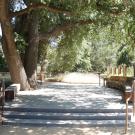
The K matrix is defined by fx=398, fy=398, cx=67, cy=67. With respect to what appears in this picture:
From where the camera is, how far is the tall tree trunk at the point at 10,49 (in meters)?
18.9

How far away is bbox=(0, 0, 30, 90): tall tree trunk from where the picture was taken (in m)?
18.9

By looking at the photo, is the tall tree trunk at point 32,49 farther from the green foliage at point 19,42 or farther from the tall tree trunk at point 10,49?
the tall tree trunk at point 10,49

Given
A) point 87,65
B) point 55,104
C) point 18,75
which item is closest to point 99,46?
point 87,65

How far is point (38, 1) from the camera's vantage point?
738 inches

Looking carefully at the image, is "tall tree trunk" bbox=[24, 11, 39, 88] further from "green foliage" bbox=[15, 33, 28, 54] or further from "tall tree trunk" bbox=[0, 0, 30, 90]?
"tall tree trunk" bbox=[0, 0, 30, 90]

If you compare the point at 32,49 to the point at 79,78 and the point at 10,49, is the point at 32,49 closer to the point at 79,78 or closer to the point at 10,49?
the point at 10,49

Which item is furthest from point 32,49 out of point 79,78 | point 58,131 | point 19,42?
point 79,78

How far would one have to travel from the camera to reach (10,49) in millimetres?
19734

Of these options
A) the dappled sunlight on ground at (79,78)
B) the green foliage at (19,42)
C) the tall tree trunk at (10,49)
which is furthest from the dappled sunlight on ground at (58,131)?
the dappled sunlight on ground at (79,78)

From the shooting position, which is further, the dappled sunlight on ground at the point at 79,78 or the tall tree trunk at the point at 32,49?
the dappled sunlight on ground at the point at 79,78

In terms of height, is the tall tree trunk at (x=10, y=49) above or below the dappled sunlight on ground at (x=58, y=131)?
above

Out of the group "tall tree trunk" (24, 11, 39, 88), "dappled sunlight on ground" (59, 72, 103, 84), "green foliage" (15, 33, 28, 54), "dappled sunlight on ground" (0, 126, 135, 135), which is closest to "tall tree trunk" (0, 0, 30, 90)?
"green foliage" (15, 33, 28, 54)

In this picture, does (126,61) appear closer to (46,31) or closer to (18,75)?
(46,31)

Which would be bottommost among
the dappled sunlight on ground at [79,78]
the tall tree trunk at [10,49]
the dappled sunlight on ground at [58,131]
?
the dappled sunlight on ground at [58,131]
